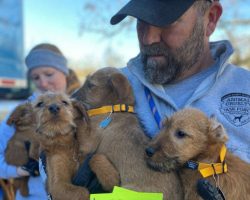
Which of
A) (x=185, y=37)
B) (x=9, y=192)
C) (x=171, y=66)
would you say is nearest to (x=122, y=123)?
(x=171, y=66)

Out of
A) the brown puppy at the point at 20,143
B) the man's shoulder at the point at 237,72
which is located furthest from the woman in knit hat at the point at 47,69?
the man's shoulder at the point at 237,72

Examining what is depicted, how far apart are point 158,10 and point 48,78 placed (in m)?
2.87

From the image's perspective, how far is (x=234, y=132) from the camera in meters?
3.29

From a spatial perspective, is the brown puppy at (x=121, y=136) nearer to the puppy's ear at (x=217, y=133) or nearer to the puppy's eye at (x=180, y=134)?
the puppy's eye at (x=180, y=134)

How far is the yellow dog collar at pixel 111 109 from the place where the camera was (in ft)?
12.3

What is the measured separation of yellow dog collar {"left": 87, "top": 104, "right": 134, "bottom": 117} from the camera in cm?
374

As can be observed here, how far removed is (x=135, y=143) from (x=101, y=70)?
45.2 inches

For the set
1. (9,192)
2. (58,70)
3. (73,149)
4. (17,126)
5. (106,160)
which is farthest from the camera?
(58,70)

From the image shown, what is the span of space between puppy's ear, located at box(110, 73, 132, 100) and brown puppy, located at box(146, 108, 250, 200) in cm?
69

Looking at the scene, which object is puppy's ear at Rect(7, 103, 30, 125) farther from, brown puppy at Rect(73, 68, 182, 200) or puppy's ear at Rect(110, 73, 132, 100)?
puppy's ear at Rect(110, 73, 132, 100)

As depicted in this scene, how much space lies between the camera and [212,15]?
12.0ft

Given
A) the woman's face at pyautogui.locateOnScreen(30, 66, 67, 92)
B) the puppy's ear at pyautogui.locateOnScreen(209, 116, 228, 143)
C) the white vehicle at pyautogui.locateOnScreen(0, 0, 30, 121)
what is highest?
the white vehicle at pyautogui.locateOnScreen(0, 0, 30, 121)

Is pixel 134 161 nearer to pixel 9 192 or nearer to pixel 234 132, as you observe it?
pixel 234 132

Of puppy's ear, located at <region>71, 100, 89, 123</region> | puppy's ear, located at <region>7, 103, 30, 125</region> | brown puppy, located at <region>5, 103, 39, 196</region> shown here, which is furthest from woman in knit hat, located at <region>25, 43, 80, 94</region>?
puppy's ear, located at <region>71, 100, 89, 123</region>
